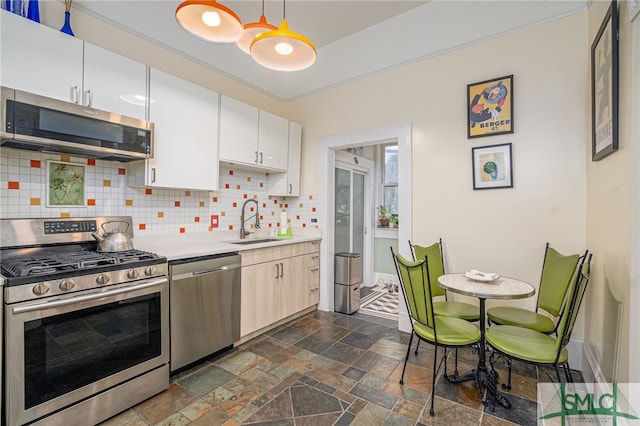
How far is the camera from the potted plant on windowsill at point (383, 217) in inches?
203

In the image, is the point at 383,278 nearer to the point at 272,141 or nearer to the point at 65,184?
the point at 272,141

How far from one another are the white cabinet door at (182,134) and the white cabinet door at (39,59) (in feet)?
1.65

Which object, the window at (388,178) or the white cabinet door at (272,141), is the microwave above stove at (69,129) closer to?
the white cabinet door at (272,141)

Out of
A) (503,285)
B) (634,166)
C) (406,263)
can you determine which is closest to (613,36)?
(634,166)

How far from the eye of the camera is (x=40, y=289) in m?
1.53

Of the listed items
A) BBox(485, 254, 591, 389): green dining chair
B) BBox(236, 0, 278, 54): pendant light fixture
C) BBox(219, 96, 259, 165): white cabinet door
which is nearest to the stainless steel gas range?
BBox(219, 96, 259, 165): white cabinet door

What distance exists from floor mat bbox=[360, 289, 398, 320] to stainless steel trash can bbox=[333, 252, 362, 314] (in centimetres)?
20

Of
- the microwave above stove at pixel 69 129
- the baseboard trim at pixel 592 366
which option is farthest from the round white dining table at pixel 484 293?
the microwave above stove at pixel 69 129

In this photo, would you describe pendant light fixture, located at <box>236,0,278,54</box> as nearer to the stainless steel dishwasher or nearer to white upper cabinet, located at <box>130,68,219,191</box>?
white upper cabinet, located at <box>130,68,219,191</box>

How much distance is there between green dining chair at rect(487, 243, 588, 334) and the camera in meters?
2.14

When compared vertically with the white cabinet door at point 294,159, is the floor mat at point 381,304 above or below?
below

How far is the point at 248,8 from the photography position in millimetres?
3076

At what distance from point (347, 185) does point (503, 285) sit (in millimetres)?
2762

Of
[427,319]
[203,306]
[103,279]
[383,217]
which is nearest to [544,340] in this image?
[427,319]
